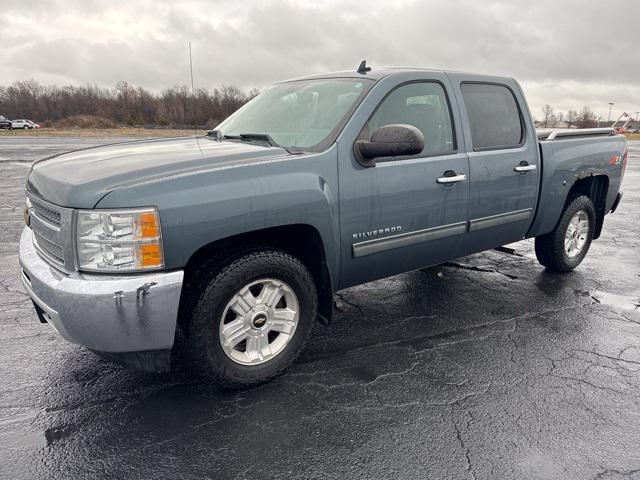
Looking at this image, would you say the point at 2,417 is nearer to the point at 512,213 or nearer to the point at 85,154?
the point at 85,154

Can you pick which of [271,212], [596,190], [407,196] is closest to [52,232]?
[271,212]

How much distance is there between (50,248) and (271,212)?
1.23 metres

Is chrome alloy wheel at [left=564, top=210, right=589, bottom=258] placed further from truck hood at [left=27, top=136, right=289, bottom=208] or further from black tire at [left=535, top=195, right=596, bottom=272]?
truck hood at [left=27, top=136, right=289, bottom=208]

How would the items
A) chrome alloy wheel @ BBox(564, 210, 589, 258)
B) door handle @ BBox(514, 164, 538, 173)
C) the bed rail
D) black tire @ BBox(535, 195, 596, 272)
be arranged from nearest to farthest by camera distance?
door handle @ BBox(514, 164, 538, 173) → the bed rail → black tire @ BBox(535, 195, 596, 272) → chrome alloy wheel @ BBox(564, 210, 589, 258)

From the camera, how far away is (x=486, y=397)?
9.89 feet

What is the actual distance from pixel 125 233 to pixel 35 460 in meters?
1.16

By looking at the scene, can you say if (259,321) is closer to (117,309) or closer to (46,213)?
(117,309)

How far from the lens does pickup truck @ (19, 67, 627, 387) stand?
8.21 feet

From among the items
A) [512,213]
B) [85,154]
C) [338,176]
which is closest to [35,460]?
[85,154]

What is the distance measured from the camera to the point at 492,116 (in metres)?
4.29

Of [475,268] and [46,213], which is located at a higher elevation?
[46,213]

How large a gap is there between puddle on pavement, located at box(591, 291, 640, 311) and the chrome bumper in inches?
154

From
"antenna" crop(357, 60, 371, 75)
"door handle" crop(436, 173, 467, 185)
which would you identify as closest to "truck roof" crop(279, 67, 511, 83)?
"antenna" crop(357, 60, 371, 75)

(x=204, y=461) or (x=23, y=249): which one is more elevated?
(x=23, y=249)
